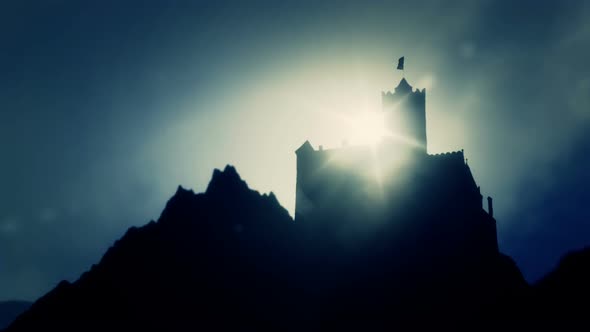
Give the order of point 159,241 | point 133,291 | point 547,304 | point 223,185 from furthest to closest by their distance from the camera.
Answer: point 223,185, point 159,241, point 133,291, point 547,304

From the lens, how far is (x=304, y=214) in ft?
177

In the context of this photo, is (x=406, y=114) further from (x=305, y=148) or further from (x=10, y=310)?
(x=10, y=310)

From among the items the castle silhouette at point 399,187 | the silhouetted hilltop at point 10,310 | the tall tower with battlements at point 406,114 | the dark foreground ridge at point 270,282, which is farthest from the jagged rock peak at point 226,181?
the silhouetted hilltop at point 10,310

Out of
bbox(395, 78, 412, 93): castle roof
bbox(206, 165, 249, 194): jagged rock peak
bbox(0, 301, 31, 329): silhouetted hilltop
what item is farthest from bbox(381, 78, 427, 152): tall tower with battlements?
bbox(0, 301, 31, 329): silhouetted hilltop

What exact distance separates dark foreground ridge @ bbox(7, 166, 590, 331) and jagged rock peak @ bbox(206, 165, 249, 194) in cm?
16

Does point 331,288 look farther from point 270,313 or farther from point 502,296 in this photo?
point 502,296

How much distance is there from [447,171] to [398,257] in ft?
36.7

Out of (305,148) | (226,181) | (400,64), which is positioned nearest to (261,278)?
(226,181)

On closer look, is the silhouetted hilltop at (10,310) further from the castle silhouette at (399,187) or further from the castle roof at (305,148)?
the castle silhouette at (399,187)

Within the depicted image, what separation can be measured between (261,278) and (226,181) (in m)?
14.4

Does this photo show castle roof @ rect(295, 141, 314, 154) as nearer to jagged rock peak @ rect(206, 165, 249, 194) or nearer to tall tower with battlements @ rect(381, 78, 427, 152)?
jagged rock peak @ rect(206, 165, 249, 194)

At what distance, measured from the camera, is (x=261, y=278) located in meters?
51.0

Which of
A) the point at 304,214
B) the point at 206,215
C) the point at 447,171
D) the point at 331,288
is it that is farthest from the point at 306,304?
the point at 447,171

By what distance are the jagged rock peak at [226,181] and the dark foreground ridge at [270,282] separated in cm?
16
